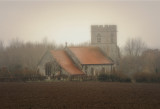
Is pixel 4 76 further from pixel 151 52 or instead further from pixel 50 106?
pixel 151 52

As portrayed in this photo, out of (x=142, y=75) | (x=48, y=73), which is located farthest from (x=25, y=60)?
(x=142, y=75)

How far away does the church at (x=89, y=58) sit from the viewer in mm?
65750

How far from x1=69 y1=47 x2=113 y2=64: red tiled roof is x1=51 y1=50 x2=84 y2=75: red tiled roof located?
1.50 metres

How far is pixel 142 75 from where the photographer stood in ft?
188

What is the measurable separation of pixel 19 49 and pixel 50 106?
74597mm

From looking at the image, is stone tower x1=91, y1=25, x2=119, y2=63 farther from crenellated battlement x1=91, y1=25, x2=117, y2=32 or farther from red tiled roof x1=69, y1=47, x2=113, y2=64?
red tiled roof x1=69, y1=47, x2=113, y2=64

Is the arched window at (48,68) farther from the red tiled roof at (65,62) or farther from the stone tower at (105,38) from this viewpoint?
the stone tower at (105,38)

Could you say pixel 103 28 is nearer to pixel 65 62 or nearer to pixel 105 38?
pixel 105 38

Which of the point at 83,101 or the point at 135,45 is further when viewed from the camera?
the point at 135,45

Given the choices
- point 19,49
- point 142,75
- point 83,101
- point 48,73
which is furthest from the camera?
point 19,49

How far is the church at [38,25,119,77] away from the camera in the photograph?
65.8 metres

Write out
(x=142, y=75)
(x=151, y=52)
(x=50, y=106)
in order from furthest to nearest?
(x=151, y=52)
(x=142, y=75)
(x=50, y=106)

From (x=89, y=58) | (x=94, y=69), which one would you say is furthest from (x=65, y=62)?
(x=94, y=69)

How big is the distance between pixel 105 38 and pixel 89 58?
700 cm
